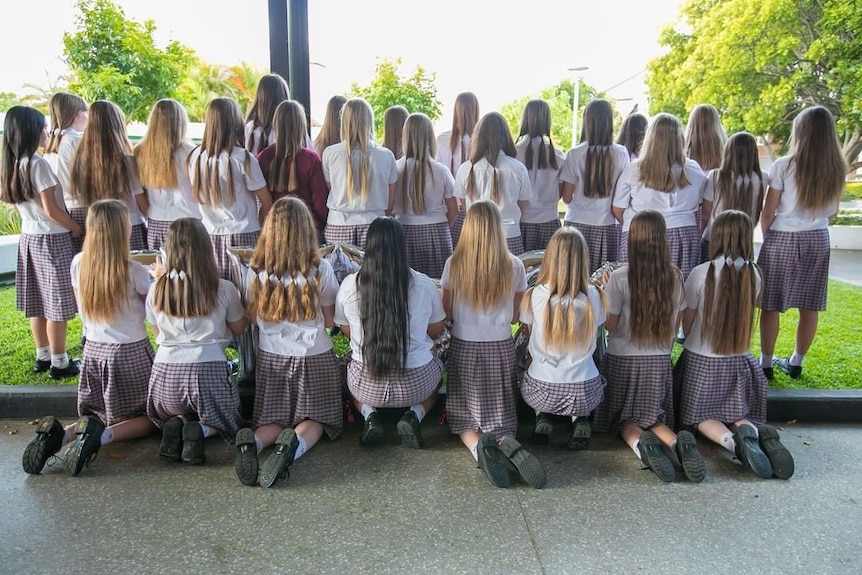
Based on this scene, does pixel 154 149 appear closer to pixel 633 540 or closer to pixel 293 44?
pixel 293 44

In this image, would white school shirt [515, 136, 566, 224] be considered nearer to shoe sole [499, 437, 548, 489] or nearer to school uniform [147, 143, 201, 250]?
shoe sole [499, 437, 548, 489]

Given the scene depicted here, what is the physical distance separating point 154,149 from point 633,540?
311 cm

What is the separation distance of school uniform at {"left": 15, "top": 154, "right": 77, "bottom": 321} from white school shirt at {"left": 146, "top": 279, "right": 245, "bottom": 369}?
1.04 metres

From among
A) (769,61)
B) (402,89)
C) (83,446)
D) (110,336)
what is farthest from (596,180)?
(769,61)

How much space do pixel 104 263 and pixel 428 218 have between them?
1841mm

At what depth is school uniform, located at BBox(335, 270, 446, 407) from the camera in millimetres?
2836

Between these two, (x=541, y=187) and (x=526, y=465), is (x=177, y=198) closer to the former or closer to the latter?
(x=541, y=187)

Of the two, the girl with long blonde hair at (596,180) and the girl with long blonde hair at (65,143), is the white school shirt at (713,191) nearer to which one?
the girl with long blonde hair at (596,180)

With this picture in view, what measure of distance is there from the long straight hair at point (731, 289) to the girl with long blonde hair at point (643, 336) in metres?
0.15

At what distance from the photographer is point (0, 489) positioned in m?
2.56

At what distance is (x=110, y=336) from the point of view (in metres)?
2.98

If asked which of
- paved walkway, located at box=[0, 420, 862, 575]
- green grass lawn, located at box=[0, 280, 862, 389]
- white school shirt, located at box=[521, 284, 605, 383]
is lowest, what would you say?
paved walkway, located at box=[0, 420, 862, 575]

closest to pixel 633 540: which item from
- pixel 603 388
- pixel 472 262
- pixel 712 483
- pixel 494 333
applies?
pixel 712 483

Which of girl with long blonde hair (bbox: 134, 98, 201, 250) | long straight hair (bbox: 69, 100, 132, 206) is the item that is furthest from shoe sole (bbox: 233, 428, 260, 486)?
long straight hair (bbox: 69, 100, 132, 206)
